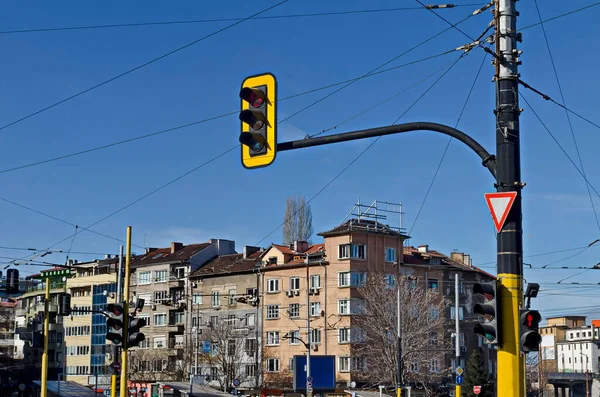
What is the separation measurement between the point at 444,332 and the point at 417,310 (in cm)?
587

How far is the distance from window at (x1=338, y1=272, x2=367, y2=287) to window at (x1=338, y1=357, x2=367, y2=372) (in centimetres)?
569

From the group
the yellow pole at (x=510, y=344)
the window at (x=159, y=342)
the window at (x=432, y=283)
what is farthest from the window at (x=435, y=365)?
the yellow pole at (x=510, y=344)

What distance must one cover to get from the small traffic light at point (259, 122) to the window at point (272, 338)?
64435 mm

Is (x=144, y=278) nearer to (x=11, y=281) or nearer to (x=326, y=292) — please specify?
(x=326, y=292)

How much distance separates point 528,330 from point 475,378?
2369 inches

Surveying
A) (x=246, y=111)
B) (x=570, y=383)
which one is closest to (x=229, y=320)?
(x=246, y=111)

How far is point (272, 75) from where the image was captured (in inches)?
560

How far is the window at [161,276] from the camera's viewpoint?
90.0 metres

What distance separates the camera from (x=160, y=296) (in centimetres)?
9062

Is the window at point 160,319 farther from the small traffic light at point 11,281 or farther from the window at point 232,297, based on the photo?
the small traffic light at point 11,281

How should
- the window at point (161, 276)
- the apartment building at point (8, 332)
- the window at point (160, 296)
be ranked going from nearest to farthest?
1. the window at point (160, 296)
2. the window at point (161, 276)
3. the apartment building at point (8, 332)

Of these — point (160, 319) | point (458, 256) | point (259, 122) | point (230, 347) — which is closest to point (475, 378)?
point (458, 256)

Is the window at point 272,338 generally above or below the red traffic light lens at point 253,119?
below

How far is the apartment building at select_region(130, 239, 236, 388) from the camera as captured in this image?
286ft
